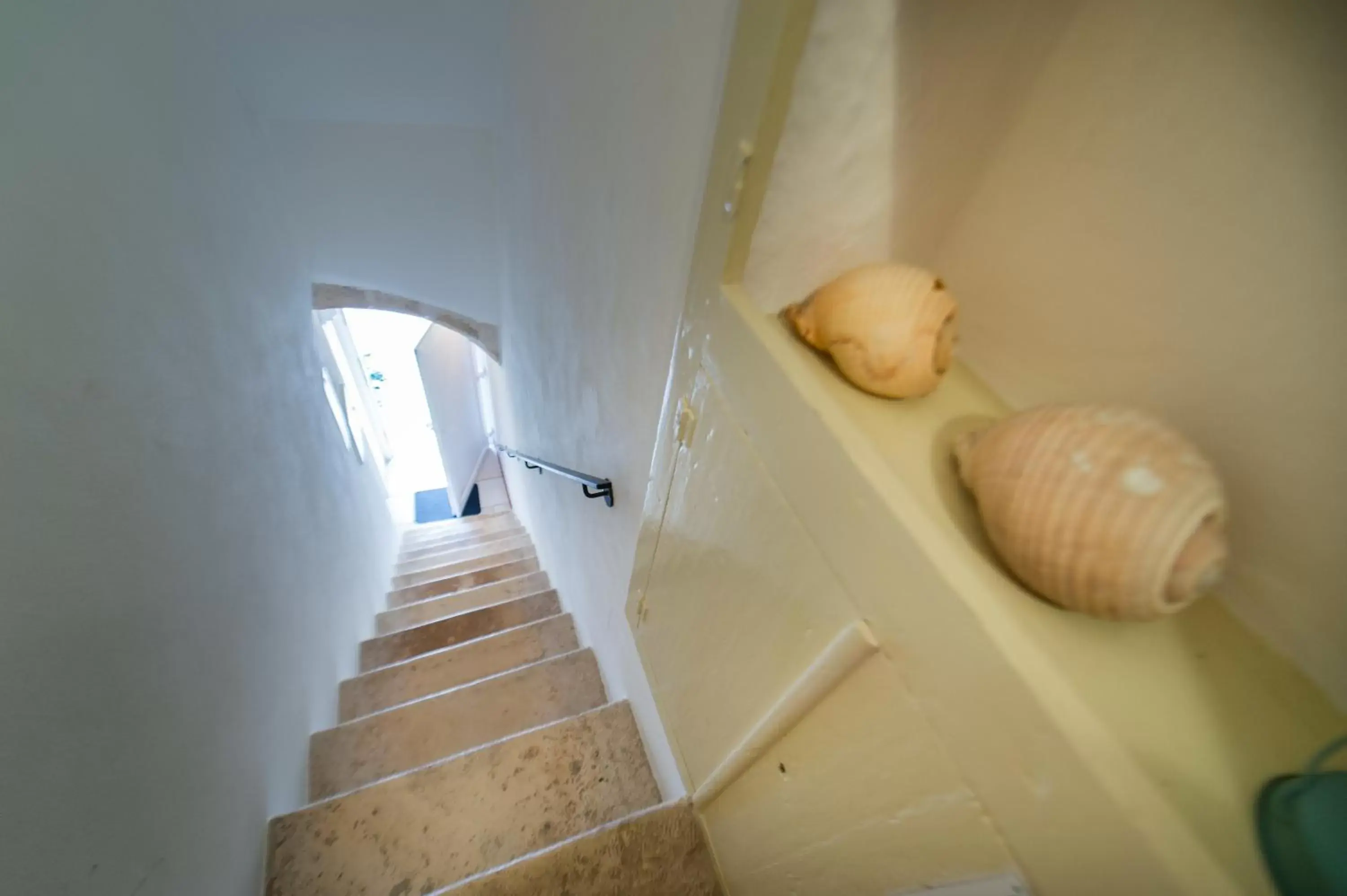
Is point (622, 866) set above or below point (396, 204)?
below

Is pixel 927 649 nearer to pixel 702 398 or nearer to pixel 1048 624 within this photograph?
pixel 1048 624

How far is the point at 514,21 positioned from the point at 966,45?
1630 millimetres

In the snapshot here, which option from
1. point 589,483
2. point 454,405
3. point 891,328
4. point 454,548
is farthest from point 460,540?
point 891,328

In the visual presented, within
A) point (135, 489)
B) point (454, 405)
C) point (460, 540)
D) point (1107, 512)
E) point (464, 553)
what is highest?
point (454, 405)

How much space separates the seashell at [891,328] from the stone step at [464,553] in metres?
3.46

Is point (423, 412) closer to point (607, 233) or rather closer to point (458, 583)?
point (458, 583)

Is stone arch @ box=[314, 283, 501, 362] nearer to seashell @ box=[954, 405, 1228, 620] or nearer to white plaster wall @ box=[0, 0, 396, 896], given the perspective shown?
white plaster wall @ box=[0, 0, 396, 896]

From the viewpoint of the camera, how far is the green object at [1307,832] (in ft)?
0.92

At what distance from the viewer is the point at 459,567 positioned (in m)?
3.49

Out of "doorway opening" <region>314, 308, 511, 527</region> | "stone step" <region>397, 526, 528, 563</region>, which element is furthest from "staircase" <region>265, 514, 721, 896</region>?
"doorway opening" <region>314, 308, 511, 527</region>

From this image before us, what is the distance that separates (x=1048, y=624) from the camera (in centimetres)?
38

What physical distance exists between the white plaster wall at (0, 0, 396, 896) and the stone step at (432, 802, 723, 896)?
558mm

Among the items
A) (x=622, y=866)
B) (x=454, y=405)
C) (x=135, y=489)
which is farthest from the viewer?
(x=454, y=405)

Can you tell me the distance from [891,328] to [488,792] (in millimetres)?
1548
